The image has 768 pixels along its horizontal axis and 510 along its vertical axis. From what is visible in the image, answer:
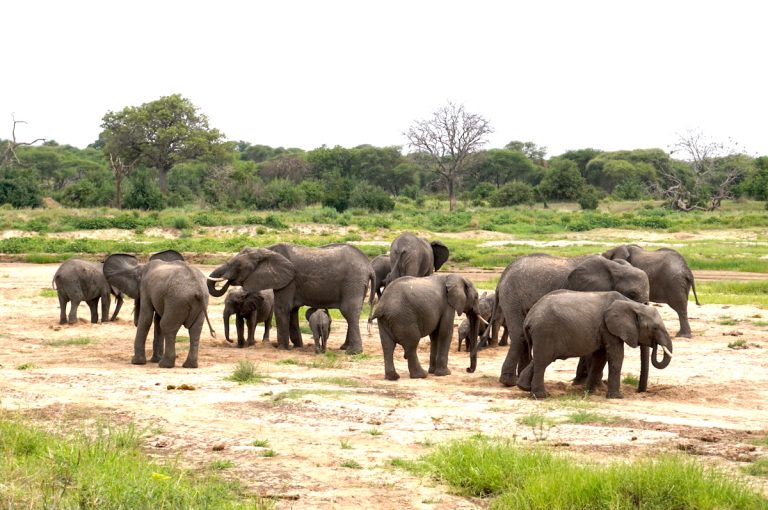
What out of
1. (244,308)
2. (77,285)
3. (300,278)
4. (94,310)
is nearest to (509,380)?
(300,278)

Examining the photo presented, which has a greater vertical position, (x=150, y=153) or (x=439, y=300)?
(x=150, y=153)

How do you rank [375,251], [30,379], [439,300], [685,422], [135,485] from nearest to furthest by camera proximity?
[135,485], [685,422], [30,379], [439,300], [375,251]

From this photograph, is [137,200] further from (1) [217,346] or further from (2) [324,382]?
(2) [324,382]

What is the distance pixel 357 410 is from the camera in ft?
35.6

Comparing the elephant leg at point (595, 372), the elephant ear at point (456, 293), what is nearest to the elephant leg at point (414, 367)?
the elephant ear at point (456, 293)

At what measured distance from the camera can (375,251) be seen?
37281 millimetres

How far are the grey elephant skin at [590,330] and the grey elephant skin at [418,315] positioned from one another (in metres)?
1.74

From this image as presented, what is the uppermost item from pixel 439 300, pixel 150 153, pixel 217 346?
pixel 150 153

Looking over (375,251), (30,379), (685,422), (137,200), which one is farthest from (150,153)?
(685,422)

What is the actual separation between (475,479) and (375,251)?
29524 mm

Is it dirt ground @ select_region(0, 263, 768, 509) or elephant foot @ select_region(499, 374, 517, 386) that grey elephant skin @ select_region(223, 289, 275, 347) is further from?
elephant foot @ select_region(499, 374, 517, 386)

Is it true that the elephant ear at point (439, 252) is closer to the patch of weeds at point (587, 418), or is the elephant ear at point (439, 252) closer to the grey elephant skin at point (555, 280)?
the grey elephant skin at point (555, 280)

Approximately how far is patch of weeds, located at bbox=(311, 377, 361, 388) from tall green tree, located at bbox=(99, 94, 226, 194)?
182 ft

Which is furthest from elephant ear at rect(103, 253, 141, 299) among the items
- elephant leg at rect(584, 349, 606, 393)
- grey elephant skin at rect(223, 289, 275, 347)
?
elephant leg at rect(584, 349, 606, 393)
